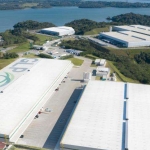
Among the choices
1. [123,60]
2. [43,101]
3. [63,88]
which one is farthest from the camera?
[123,60]

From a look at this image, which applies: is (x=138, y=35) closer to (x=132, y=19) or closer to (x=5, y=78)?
(x=132, y=19)

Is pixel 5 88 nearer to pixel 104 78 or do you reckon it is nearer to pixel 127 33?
pixel 104 78

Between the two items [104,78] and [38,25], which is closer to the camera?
[104,78]

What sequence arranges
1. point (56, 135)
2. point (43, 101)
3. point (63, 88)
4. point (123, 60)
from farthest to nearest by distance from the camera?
1. point (123, 60)
2. point (63, 88)
3. point (43, 101)
4. point (56, 135)

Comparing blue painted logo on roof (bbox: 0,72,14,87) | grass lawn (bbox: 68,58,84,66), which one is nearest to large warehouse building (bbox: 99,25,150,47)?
grass lawn (bbox: 68,58,84,66)

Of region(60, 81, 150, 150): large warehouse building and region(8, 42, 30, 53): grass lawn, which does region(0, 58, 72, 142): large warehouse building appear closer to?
region(60, 81, 150, 150): large warehouse building

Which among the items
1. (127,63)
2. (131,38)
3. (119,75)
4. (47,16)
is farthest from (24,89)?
(47,16)

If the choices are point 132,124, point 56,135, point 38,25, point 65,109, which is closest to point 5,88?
point 65,109
